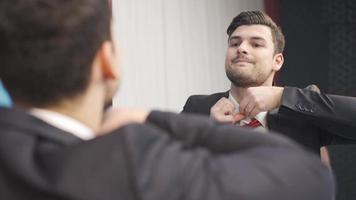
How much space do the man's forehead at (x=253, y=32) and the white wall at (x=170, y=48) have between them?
65 cm

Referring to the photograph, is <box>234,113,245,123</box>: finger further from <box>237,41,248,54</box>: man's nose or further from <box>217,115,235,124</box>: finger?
<box>237,41,248,54</box>: man's nose

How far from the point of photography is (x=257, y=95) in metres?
1.46

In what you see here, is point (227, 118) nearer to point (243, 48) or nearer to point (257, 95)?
point (257, 95)

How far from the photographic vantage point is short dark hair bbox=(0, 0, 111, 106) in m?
0.53

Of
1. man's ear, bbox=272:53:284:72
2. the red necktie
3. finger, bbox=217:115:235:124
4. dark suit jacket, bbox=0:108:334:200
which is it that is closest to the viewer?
dark suit jacket, bbox=0:108:334:200

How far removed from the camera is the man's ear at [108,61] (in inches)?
23.2

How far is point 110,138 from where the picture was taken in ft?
1.69

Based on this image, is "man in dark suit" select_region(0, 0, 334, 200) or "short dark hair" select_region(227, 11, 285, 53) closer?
"man in dark suit" select_region(0, 0, 334, 200)

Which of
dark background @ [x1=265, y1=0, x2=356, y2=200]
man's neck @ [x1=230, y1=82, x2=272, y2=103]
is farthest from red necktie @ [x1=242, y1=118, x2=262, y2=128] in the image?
dark background @ [x1=265, y1=0, x2=356, y2=200]

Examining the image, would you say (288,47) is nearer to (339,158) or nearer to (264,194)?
(339,158)

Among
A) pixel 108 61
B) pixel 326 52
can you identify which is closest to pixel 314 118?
pixel 108 61

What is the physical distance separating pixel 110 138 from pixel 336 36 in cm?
268

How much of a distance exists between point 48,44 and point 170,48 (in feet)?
6.95

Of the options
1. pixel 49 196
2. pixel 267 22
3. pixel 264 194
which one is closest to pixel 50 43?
pixel 49 196
